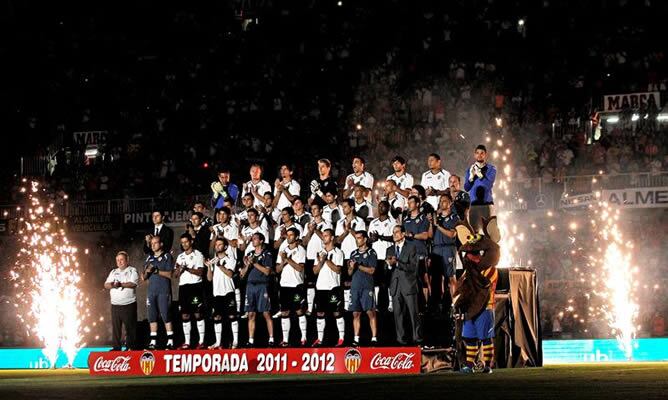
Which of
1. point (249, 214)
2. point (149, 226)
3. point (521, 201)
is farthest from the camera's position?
point (149, 226)

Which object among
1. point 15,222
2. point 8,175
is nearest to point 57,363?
point 15,222

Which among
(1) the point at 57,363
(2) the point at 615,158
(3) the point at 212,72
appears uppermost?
(3) the point at 212,72

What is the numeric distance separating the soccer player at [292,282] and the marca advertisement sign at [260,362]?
0.72m

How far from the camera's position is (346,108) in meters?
32.6

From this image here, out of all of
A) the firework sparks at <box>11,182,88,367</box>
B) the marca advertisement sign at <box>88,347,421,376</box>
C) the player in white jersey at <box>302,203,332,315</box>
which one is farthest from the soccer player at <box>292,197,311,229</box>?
the firework sparks at <box>11,182,88,367</box>

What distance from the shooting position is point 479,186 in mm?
18234

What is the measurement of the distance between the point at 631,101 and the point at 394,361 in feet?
48.3

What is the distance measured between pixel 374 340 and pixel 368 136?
13179 mm

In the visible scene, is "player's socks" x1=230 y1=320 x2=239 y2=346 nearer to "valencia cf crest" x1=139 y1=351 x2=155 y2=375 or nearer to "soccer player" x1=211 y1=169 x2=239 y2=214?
"valencia cf crest" x1=139 y1=351 x2=155 y2=375

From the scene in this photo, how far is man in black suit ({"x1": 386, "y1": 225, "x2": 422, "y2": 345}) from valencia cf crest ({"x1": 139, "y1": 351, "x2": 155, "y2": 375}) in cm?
424

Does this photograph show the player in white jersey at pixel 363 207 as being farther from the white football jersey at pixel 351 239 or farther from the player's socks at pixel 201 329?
the player's socks at pixel 201 329

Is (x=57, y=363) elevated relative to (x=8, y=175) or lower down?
lower down

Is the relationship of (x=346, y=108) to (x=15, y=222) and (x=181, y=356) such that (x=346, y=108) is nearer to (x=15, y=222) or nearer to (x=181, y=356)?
(x=15, y=222)

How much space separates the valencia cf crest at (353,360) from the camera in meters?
18.1
